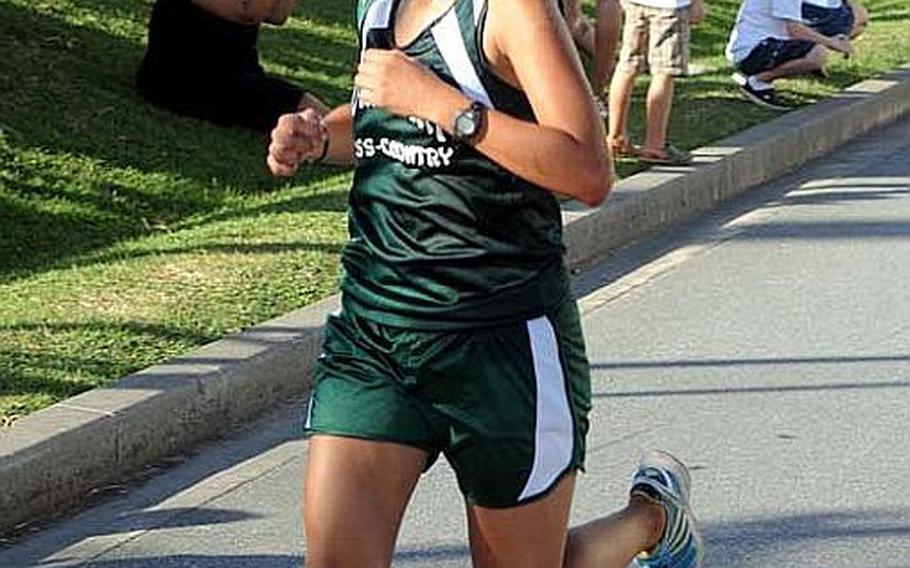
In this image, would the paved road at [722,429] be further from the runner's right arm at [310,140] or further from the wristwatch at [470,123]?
the wristwatch at [470,123]

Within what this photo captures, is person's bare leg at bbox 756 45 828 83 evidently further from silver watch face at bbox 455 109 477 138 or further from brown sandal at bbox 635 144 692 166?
silver watch face at bbox 455 109 477 138

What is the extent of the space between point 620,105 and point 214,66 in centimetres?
220

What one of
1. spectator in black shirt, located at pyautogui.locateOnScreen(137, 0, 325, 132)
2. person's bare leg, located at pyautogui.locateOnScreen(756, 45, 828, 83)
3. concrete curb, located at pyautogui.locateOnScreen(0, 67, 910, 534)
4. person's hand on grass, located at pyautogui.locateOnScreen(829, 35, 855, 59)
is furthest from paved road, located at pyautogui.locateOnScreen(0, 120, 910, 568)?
person's hand on grass, located at pyautogui.locateOnScreen(829, 35, 855, 59)

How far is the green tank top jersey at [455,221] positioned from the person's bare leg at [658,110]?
725 centimetres

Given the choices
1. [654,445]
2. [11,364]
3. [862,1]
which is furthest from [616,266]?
[862,1]

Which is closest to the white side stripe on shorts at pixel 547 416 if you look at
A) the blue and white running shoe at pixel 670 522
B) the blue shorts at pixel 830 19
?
the blue and white running shoe at pixel 670 522

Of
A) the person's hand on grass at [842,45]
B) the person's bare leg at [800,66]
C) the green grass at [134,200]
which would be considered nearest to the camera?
the green grass at [134,200]

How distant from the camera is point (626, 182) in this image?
1012 centimetres

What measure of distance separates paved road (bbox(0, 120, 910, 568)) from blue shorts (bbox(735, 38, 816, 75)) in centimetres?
333

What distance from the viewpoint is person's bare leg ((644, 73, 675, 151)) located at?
1070cm

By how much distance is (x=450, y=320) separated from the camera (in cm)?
348

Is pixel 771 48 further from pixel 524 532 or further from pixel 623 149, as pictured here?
pixel 524 532

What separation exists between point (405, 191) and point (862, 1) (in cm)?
1820

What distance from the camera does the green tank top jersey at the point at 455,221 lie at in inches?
136
